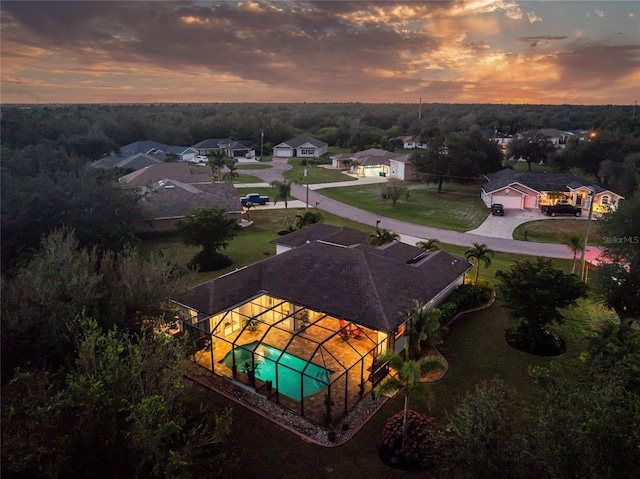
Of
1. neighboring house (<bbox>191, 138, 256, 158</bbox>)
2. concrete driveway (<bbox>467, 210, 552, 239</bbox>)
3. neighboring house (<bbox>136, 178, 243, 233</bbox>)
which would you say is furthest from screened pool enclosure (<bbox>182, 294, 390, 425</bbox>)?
neighboring house (<bbox>191, 138, 256, 158</bbox>)

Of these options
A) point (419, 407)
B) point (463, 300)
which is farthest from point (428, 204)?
point (419, 407)

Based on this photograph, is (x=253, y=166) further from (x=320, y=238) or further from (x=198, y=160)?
(x=320, y=238)

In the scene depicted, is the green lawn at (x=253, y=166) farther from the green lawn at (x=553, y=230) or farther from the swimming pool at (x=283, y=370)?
the swimming pool at (x=283, y=370)

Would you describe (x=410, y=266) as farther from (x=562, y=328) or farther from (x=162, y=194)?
(x=162, y=194)

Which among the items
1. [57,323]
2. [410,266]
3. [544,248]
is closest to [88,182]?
[57,323]

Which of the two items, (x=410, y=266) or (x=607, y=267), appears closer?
(x=607, y=267)

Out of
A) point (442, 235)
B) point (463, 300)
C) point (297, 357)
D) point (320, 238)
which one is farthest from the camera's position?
point (442, 235)
